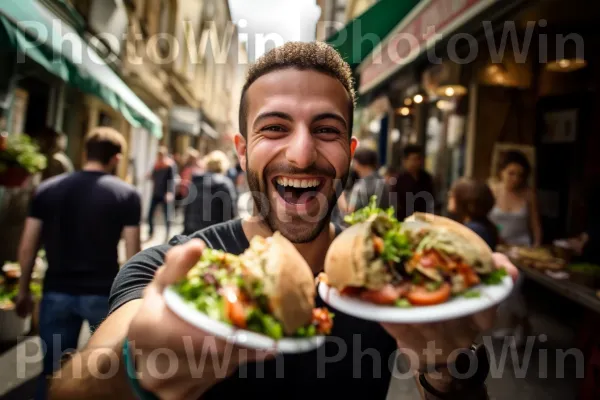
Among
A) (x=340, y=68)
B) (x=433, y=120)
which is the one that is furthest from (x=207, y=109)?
(x=340, y=68)

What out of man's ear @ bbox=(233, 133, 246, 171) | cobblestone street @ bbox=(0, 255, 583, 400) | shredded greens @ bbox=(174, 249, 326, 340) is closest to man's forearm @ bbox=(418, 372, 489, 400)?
shredded greens @ bbox=(174, 249, 326, 340)

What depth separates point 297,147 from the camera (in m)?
1.74

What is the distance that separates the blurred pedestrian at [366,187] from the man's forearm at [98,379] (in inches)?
157

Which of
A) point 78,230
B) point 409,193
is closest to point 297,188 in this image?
point 78,230

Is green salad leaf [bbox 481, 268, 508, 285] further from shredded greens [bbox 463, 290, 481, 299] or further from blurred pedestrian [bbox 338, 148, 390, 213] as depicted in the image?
blurred pedestrian [bbox 338, 148, 390, 213]

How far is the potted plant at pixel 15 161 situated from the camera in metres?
4.64

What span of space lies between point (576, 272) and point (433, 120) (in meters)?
6.11

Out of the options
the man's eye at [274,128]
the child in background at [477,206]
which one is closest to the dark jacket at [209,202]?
the child in background at [477,206]

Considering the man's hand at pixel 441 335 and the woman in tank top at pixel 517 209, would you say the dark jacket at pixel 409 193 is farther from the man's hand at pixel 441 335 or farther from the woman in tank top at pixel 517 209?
the man's hand at pixel 441 335

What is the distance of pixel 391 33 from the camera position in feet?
28.2

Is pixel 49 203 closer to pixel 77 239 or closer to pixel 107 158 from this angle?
pixel 77 239

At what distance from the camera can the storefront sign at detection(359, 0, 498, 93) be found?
5480mm

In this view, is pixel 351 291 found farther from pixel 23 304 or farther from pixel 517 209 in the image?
pixel 517 209

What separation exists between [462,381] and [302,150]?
1098mm
